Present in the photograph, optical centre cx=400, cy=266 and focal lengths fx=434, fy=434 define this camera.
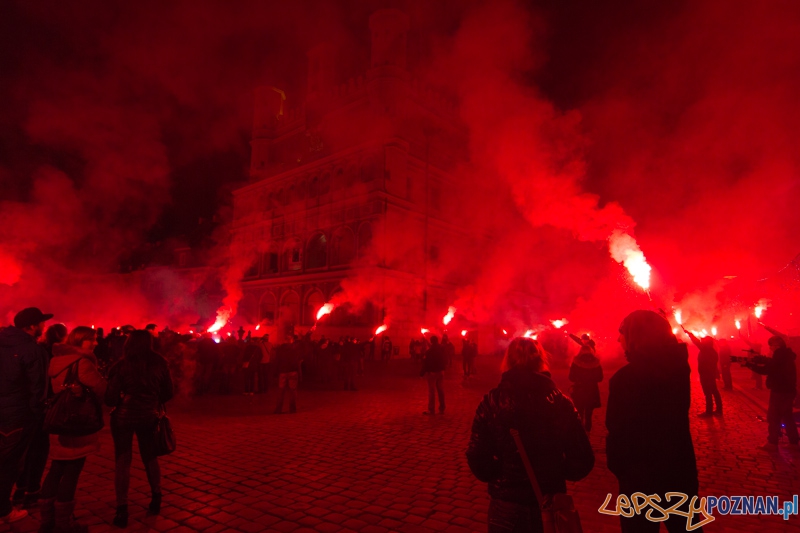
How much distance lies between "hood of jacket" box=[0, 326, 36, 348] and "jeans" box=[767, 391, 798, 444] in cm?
972

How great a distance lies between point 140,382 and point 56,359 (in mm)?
693

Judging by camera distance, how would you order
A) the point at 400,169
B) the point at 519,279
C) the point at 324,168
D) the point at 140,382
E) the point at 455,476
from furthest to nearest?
the point at 519,279 < the point at 324,168 < the point at 400,169 < the point at 455,476 < the point at 140,382

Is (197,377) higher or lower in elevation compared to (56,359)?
lower

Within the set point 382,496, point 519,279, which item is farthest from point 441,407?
point 519,279

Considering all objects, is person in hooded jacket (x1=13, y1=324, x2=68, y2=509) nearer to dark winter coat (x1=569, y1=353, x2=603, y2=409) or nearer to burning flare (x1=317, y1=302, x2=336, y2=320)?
dark winter coat (x1=569, y1=353, x2=603, y2=409)

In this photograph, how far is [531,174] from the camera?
16.3 metres

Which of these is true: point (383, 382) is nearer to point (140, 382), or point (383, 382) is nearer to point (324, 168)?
point (140, 382)

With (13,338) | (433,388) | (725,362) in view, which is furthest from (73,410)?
(725,362)

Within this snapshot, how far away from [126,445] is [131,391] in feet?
1.69

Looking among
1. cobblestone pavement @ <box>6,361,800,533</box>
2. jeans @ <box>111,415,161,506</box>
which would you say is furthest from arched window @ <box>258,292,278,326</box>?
jeans @ <box>111,415,161,506</box>

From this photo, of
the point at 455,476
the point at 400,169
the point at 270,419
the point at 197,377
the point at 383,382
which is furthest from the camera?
the point at 400,169

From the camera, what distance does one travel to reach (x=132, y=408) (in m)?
3.99

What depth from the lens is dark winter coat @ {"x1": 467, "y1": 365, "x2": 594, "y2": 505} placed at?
2.28m

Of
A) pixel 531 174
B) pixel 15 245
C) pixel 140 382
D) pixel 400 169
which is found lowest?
pixel 140 382
